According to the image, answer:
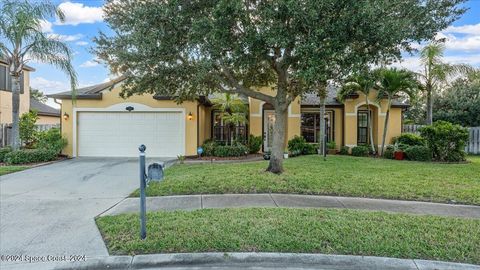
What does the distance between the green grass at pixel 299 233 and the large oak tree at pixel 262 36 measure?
3153mm

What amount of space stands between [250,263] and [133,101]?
12497 millimetres

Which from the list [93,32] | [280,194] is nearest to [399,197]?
[280,194]

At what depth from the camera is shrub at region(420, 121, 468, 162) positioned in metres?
13.1

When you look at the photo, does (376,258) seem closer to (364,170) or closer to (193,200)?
(193,200)

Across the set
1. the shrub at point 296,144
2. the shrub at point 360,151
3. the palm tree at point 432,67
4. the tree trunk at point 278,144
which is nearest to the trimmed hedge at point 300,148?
the shrub at point 296,144

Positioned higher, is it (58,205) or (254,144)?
(254,144)

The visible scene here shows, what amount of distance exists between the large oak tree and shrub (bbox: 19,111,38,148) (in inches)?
333

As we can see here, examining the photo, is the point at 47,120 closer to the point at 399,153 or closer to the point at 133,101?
the point at 133,101

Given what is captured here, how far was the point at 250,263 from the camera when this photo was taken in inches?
151

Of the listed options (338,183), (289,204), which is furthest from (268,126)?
(289,204)

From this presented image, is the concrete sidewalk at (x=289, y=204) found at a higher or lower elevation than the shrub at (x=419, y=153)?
lower

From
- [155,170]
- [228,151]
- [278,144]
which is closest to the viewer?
[155,170]

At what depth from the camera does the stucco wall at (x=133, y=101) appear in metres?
14.7

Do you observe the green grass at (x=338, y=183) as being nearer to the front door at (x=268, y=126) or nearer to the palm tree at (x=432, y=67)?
the front door at (x=268, y=126)
